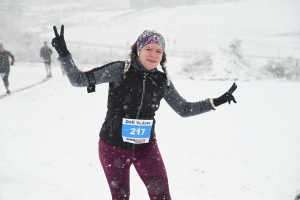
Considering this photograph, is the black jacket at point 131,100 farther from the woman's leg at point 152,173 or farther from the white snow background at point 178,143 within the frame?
the white snow background at point 178,143

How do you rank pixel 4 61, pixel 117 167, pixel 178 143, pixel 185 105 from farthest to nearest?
pixel 4 61 → pixel 178 143 → pixel 185 105 → pixel 117 167

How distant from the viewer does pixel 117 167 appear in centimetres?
249

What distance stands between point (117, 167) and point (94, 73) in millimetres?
874

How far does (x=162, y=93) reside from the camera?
2.57 meters

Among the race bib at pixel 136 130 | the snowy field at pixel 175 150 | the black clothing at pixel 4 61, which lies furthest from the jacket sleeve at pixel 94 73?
the black clothing at pixel 4 61

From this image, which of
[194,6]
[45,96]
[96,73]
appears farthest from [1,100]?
[194,6]

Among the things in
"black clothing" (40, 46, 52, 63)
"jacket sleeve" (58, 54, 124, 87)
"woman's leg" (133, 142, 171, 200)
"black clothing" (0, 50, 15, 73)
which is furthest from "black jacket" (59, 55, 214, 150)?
"black clothing" (40, 46, 52, 63)

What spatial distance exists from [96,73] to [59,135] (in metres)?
5.43

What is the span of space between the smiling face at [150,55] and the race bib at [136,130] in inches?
19.6

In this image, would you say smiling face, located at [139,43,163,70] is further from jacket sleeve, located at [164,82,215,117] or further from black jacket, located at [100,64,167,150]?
jacket sleeve, located at [164,82,215,117]

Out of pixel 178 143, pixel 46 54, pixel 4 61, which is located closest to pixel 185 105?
pixel 178 143

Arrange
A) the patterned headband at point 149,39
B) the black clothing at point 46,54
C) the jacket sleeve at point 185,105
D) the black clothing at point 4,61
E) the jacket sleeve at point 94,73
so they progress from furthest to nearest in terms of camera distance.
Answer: the black clothing at point 46,54 → the black clothing at point 4,61 → the jacket sleeve at point 185,105 → the patterned headband at point 149,39 → the jacket sleeve at point 94,73

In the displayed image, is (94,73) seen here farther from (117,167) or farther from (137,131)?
(117,167)

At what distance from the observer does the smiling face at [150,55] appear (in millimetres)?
2389
